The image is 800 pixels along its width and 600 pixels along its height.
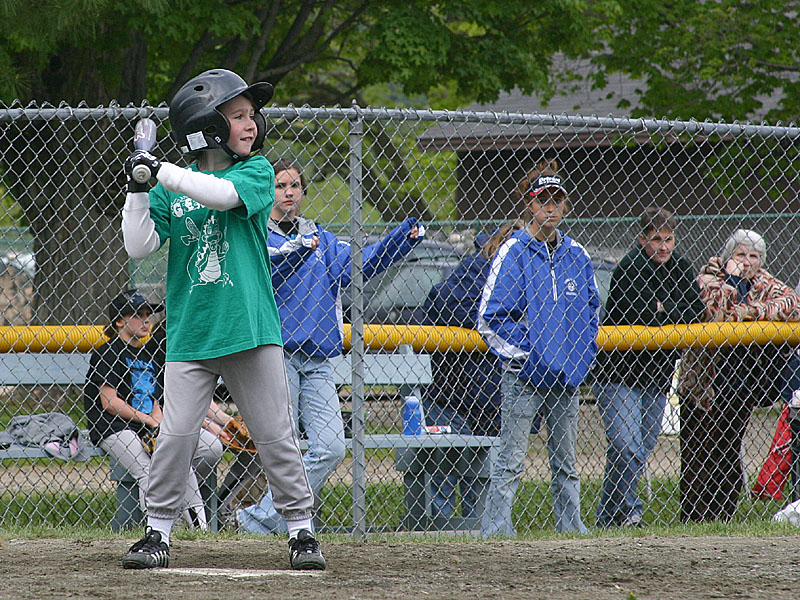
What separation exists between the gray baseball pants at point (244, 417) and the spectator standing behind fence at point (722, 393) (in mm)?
2915

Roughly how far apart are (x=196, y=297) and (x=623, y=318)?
3.03m

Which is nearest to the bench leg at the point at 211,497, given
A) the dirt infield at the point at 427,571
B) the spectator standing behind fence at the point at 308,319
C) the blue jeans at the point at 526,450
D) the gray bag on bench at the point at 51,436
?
the spectator standing behind fence at the point at 308,319

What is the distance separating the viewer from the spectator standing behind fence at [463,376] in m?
6.26

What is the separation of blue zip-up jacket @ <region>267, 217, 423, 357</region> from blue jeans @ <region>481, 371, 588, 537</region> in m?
0.96

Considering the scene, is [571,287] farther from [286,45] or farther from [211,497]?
[286,45]

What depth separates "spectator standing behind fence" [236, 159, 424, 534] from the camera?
5.18 m

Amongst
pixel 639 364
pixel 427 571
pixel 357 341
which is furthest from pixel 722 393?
pixel 427 571

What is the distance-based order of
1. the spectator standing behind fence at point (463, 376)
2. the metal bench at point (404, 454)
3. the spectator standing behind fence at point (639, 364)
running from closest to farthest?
the metal bench at point (404, 454), the spectator standing behind fence at point (639, 364), the spectator standing behind fence at point (463, 376)

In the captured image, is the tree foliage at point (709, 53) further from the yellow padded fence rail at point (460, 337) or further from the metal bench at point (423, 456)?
the metal bench at point (423, 456)

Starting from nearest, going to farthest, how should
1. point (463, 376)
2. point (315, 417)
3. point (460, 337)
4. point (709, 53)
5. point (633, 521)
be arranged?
point (315, 417) < point (633, 521) < point (460, 337) < point (463, 376) < point (709, 53)

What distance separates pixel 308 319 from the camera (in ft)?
17.2

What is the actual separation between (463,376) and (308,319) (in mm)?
1713

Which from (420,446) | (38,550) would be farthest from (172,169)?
(420,446)

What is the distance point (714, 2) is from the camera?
493 inches
